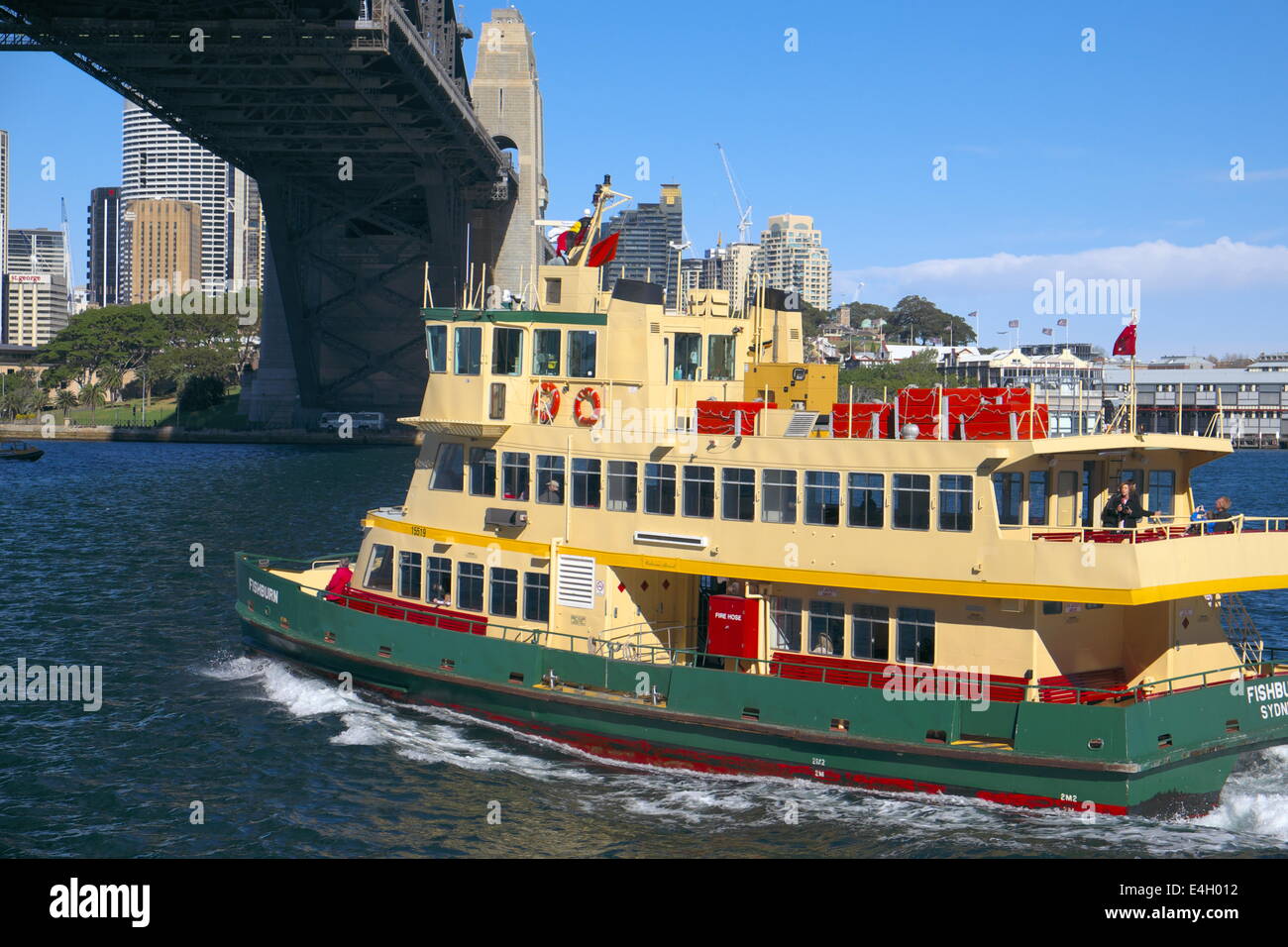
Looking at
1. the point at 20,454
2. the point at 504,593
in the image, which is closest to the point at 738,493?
the point at 504,593

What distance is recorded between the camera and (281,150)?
89.2m

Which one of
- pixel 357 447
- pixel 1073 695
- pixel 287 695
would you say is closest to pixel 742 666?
pixel 1073 695

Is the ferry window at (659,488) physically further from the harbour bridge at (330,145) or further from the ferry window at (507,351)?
the harbour bridge at (330,145)

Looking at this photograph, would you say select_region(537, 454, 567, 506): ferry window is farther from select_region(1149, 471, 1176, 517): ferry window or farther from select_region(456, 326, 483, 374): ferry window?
select_region(1149, 471, 1176, 517): ferry window

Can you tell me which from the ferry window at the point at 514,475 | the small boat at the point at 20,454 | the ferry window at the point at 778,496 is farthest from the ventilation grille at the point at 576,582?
the small boat at the point at 20,454

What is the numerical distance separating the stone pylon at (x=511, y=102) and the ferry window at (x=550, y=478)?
289ft

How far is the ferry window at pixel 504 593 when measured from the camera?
936 inches

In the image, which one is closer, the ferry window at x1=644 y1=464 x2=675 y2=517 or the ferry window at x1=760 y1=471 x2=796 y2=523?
the ferry window at x1=760 y1=471 x2=796 y2=523

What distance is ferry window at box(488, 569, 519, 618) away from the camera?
23781mm

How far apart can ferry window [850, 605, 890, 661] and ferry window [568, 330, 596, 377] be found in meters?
6.89

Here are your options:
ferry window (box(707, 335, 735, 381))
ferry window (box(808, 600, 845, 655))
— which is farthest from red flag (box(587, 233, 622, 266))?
ferry window (box(808, 600, 845, 655))

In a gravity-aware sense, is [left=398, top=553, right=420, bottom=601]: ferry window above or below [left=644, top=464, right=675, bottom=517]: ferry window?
below
